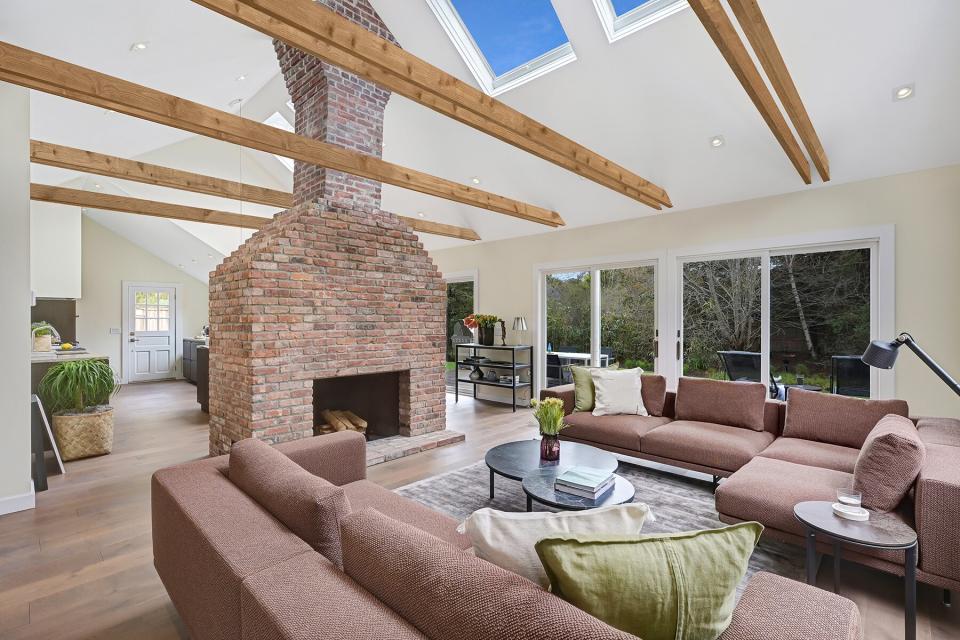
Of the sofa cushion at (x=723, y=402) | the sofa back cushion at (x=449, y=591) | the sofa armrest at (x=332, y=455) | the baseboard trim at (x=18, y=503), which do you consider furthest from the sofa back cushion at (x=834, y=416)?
the baseboard trim at (x=18, y=503)

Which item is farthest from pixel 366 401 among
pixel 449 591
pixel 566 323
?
pixel 449 591

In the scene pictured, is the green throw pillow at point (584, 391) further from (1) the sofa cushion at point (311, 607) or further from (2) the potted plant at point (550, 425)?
(1) the sofa cushion at point (311, 607)

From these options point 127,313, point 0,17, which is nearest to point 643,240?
point 0,17

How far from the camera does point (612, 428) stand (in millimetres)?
3840

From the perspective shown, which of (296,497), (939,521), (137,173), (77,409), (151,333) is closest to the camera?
(296,497)

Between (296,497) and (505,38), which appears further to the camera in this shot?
(505,38)

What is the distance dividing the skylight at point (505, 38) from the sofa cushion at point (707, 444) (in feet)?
11.1

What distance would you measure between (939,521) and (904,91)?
303 centimetres

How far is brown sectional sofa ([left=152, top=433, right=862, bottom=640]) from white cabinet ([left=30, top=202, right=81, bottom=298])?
695cm

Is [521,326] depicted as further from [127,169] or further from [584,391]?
[127,169]

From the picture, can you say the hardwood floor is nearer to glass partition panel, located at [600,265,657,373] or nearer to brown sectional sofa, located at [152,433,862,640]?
brown sectional sofa, located at [152,433,862,640]

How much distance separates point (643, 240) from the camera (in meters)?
5.46

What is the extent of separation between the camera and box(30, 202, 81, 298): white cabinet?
6438 millimetres

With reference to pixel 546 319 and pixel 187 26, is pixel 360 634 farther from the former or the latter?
pixel 546 319
